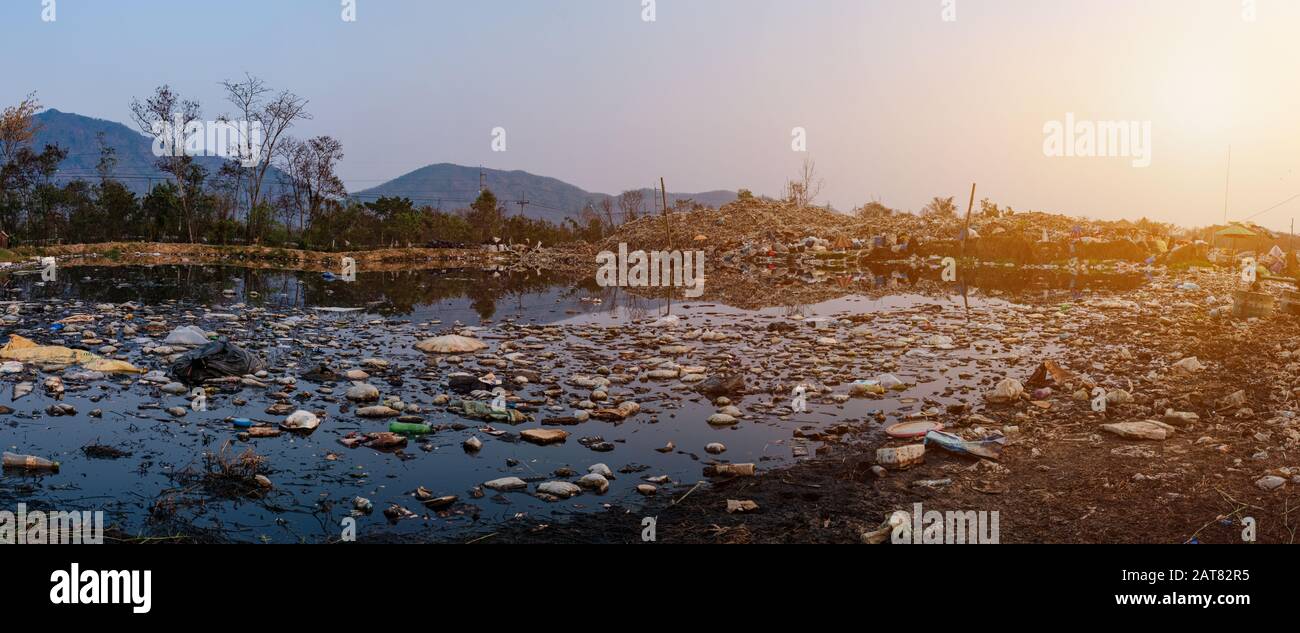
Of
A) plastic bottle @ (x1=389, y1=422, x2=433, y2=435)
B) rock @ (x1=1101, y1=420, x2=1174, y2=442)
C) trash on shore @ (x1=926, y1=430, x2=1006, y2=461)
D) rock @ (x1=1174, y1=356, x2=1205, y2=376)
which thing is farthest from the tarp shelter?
plastic bottle @ (x1=389, y1=422, x2=433, y2=435)

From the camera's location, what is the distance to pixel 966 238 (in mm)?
25766

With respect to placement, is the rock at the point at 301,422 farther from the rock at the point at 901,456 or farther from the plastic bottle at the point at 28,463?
the rock at the point at 901,456

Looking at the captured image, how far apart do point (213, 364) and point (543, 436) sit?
3347 millimetres

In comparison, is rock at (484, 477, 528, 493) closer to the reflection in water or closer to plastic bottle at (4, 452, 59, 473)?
plastic bottle at (4, 452, 59, 473)

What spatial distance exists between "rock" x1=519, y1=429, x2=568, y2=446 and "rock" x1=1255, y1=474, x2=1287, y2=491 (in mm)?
3810

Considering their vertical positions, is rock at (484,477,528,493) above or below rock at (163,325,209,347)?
below

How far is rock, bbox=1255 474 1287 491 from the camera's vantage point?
370 centimetres

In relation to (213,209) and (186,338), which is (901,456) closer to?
(186,338)

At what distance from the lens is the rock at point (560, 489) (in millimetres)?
3738

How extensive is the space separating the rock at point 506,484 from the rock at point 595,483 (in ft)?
1.00

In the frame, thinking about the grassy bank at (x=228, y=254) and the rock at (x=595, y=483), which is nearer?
the rock at (x=595, y=483)

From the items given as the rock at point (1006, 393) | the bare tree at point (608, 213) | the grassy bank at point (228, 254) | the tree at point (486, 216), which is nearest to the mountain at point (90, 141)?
the bare tree at point (608, 213)

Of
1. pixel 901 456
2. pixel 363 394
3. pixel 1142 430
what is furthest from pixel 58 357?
pixel 1142 430
